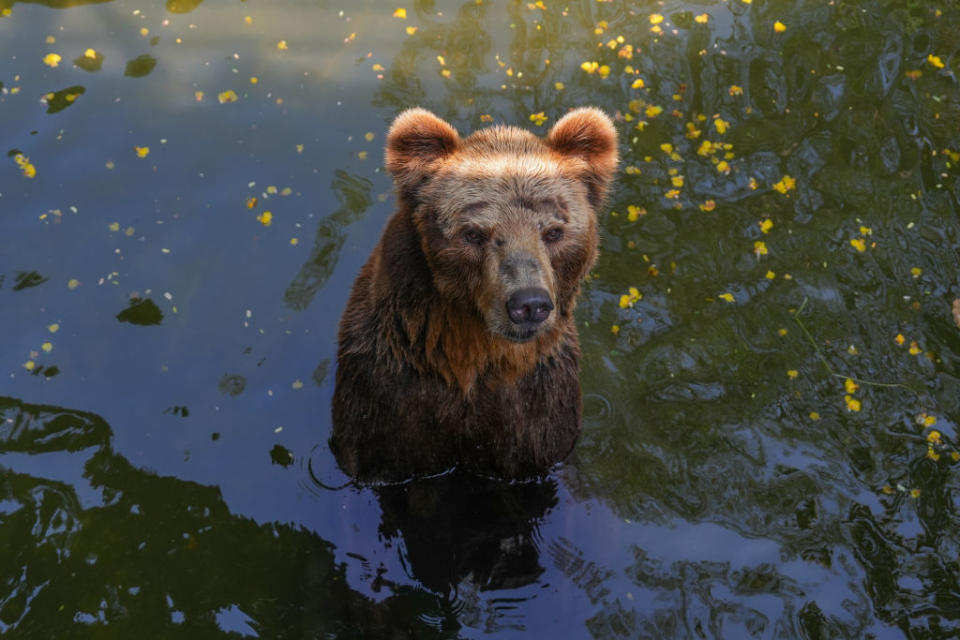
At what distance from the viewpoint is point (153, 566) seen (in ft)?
18.6

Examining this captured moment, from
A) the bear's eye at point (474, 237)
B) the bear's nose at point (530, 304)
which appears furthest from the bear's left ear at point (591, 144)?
the bear's nose at point (530, 304)

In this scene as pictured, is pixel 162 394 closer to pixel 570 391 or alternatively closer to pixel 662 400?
pixel 570 391

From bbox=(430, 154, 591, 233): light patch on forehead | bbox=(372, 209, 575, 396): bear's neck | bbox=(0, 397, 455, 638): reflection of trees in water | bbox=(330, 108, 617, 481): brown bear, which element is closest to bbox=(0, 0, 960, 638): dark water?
bbox=(0, 397, 455, 638): reflection of trees in water

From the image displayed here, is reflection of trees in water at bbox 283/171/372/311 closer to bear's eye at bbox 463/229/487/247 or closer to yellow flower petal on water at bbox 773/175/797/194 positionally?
bear's eye at bbox 463/229/487/247

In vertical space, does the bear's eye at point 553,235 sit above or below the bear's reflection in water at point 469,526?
above

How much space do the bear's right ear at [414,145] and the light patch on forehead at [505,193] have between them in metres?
0.13

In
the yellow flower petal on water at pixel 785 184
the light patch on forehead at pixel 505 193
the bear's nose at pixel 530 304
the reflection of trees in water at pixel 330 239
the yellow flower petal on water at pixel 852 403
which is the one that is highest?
the light patch on forehead at pixel 505 193

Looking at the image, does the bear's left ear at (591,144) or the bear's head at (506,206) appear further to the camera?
the bear's left ear at (591,144)

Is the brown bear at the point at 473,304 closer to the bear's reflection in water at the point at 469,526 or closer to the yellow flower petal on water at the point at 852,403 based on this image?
the bear's reflection in water at the point at 469,526

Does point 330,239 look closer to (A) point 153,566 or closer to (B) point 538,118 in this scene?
(B) point 538,118

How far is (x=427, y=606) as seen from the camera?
569 centimetres

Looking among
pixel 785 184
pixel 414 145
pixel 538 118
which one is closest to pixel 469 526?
pixel 414 145

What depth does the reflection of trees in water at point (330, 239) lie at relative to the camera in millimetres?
7035

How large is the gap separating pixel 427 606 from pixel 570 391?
158 centimetres
